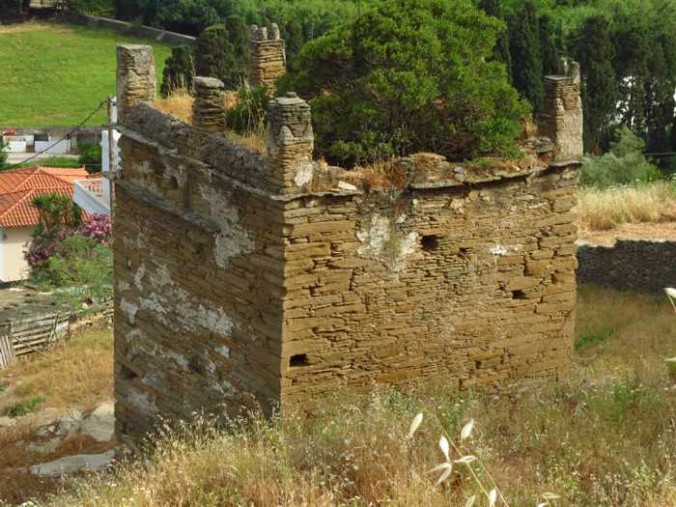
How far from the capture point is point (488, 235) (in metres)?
10.1

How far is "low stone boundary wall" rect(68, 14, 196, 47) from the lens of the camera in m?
62.9

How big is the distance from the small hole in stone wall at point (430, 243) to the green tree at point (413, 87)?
2.43 feet

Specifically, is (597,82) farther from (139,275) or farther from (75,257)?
(139,275)

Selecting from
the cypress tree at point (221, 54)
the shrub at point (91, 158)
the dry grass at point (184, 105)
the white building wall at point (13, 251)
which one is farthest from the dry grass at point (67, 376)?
the shrub at point (91, 158)

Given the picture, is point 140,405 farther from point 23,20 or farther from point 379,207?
point 23,20

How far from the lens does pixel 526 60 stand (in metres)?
32.9

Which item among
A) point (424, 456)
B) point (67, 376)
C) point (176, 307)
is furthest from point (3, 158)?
point (424, 456)

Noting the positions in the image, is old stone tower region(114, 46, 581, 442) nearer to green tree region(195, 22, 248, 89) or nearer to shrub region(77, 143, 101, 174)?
green tree region(195, 22, 248, 89)

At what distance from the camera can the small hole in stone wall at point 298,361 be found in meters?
9.56

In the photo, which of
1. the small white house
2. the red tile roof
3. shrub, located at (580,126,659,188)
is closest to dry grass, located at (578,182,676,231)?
shrub, located at (580,126,659,188)

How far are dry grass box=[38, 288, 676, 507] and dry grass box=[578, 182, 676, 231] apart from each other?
1191 cm

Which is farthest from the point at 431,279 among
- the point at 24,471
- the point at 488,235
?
the point at 24,471

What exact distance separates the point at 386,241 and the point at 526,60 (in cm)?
2427

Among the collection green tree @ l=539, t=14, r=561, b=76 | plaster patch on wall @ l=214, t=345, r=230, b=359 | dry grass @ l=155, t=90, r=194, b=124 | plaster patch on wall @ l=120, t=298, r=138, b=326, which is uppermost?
dry grass @ l=155, t=90, r=194, b=124
